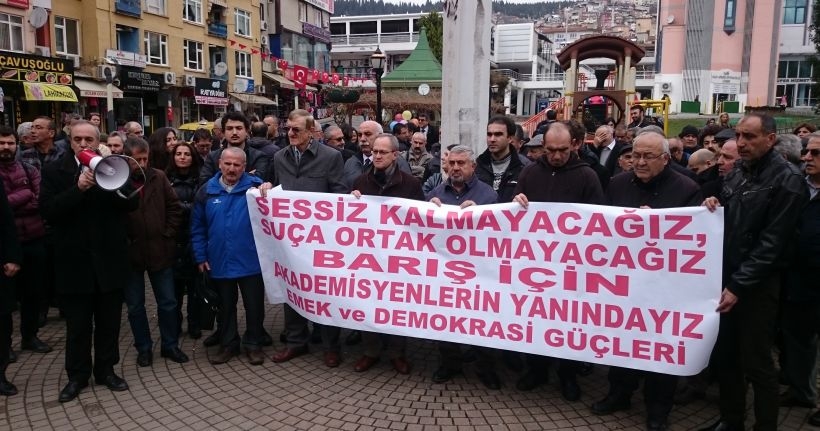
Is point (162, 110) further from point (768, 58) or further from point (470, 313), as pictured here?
point (768, 58)

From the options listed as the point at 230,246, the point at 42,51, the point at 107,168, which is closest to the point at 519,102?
the point at 42,51

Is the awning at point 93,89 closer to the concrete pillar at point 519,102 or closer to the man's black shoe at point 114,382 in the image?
the man's black shoe at point 114,382

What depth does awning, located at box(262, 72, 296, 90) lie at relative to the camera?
41.5 metres

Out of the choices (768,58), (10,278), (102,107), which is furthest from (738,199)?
(768,58)

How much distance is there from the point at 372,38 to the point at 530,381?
77662 millimetres

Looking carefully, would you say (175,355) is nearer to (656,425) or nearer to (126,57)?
(656,425)

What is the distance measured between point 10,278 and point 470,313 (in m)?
3.54

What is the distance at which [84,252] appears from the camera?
4.51 meters

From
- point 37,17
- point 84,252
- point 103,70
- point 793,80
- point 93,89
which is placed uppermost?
point 793,80

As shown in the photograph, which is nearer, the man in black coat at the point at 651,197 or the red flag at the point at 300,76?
the man in black coat at the point at 651,197

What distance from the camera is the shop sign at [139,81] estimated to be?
1090 inches

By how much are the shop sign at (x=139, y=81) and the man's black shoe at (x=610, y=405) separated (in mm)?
28263

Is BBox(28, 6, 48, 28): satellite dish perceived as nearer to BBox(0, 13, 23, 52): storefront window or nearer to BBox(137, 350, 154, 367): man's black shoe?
BBox(0, 13, 23, 52): storefront window

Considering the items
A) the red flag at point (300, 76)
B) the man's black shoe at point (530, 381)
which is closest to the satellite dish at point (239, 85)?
the red flag at point (300, 76)
